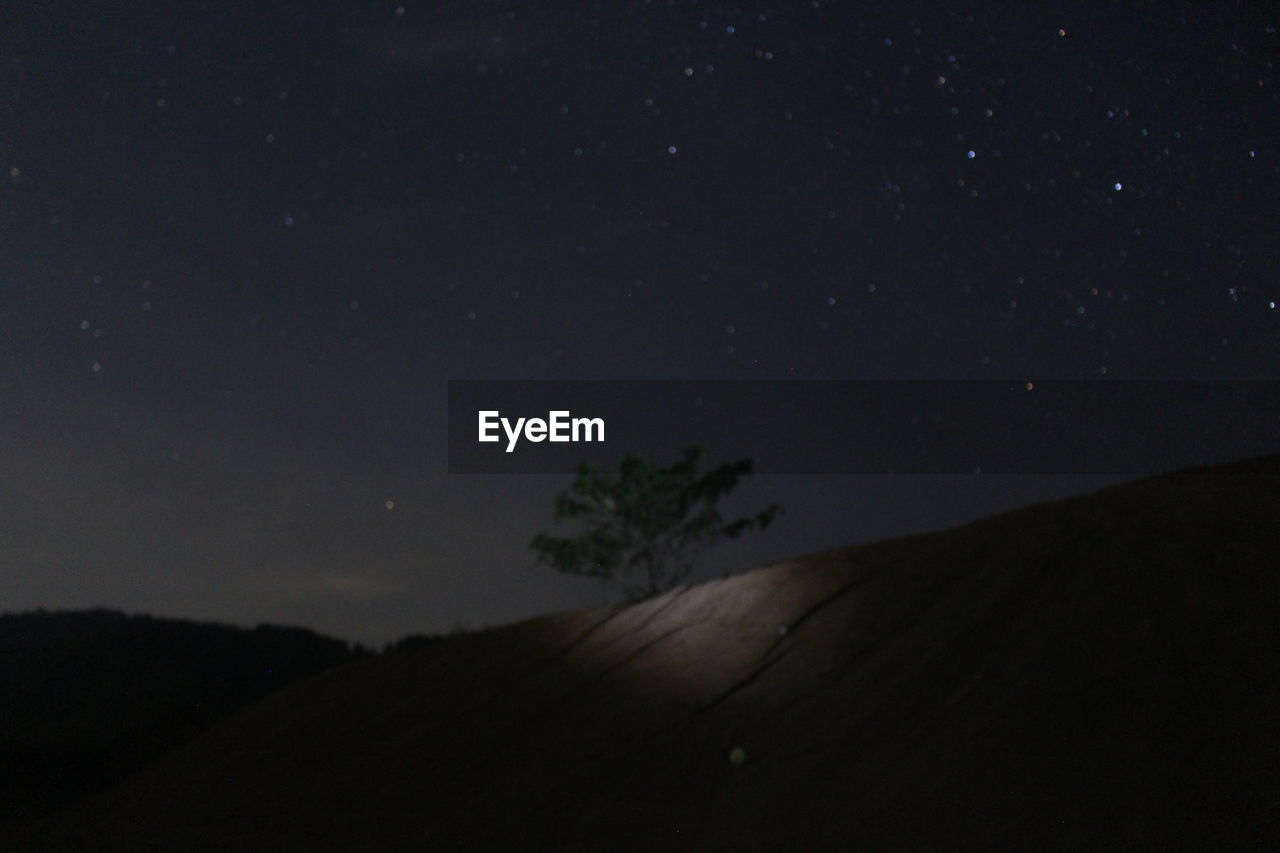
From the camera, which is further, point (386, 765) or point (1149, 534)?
point (386, 765)

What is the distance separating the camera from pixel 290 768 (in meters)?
11.7

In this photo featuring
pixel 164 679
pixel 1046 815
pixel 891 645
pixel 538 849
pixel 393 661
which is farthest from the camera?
pixel 164 679

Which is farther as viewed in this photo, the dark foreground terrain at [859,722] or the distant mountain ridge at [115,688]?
the distant mountain ridge at [115,688]

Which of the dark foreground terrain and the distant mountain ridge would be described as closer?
the dark foreground terrain

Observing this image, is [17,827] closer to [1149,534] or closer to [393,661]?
[393,661]

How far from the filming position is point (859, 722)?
795cm

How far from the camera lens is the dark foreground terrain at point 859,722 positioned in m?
5.93

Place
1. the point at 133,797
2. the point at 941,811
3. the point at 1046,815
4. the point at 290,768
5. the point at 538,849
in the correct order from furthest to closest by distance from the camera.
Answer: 1. the point at 133,797
2. the point at 290,768
3. the point at 538,849
4. the point at 941,811
5. the point at 1046,815

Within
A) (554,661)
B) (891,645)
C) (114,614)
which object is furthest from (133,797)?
(114,614)

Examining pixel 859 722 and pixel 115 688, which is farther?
pixel 115 688

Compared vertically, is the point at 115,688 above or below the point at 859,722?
below

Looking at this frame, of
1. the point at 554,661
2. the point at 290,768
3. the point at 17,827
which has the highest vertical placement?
the point at 554,661

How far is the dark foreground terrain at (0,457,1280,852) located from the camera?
593 centimetres

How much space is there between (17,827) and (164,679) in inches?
374
